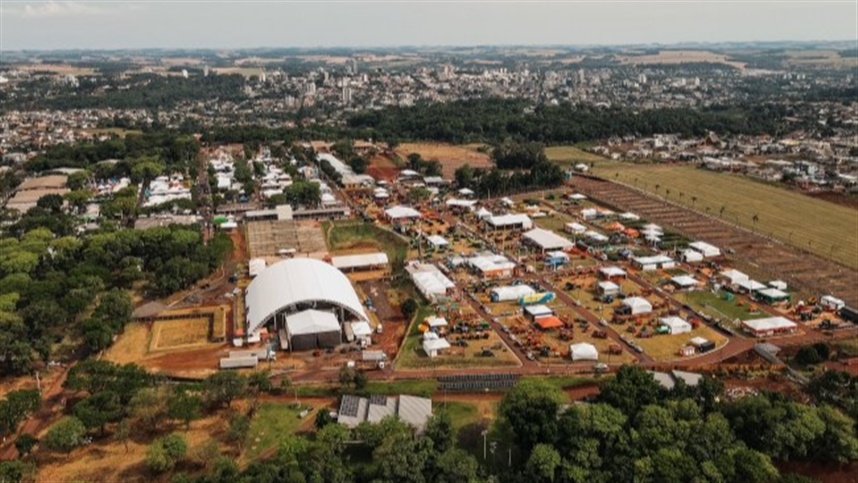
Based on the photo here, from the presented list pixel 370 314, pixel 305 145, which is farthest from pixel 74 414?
pixel 305 145

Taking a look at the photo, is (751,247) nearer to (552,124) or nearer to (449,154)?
(449,154)

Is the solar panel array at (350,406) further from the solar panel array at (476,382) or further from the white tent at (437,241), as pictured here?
the white tent at (437,241)

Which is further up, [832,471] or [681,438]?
[681,438]

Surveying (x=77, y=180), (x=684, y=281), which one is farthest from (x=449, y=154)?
(x=684, y=281)

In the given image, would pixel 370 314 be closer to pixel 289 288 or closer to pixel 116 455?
pixel 289 288

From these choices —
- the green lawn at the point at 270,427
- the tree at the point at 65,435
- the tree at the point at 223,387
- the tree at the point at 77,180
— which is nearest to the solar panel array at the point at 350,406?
the green lawn at the point at 270,427

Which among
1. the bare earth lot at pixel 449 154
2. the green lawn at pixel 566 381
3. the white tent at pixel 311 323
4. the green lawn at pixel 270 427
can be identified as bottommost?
the bare earth lot at pixel 449 154

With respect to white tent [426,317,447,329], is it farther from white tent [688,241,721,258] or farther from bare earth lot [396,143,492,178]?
bare earth lot [396,143,492,178]
